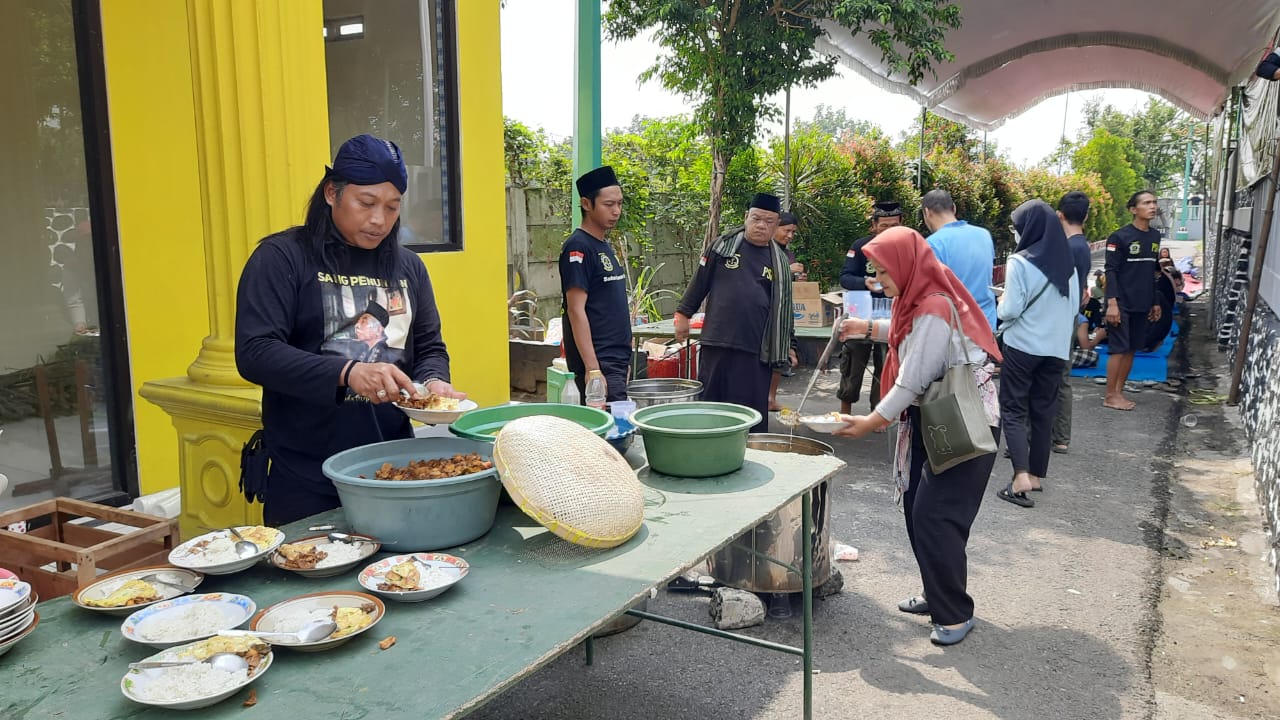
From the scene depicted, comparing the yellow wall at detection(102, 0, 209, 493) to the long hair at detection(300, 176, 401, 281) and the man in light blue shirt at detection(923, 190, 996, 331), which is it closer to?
the long hair at detection(300, 176, 401, 281)

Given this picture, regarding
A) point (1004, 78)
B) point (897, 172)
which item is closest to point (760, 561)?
point (897, 172)

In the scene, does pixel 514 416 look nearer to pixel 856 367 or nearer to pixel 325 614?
pixel 325 614

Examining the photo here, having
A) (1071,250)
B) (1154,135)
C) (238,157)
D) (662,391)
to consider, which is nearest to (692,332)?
(662,391)

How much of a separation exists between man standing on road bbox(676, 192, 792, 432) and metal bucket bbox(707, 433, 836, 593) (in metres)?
1.45

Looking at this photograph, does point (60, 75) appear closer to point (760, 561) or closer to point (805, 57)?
point (760, 561)

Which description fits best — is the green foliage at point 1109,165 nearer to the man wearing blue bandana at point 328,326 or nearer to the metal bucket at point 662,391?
the metal bucket at point 662,391

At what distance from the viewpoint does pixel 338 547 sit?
200 centimetres

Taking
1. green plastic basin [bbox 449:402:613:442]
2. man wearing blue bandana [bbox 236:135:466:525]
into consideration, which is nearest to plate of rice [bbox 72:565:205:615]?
man wearing blue bandana [bbox 236:135:466:525]

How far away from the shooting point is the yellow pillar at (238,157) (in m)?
3.27

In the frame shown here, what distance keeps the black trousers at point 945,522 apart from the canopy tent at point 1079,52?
7.29 metres

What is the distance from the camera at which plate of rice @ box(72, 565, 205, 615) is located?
171 centimetres

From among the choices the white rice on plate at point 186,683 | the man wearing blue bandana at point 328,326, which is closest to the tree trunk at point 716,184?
the man wearing blue bandana at point 328,326

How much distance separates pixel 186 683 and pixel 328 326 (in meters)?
1.14

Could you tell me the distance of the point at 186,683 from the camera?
4.71ft
